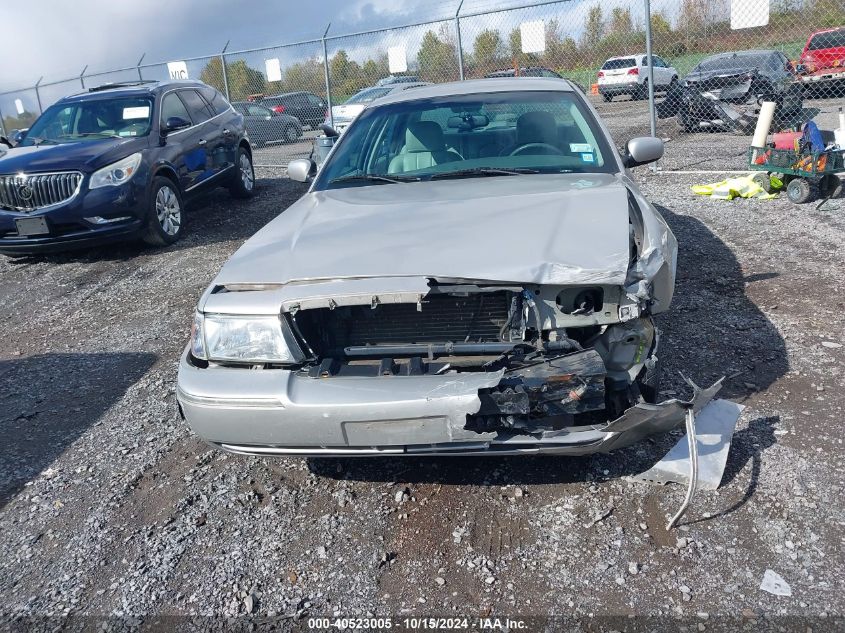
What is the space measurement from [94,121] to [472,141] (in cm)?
606

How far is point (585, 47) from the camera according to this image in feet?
39.9

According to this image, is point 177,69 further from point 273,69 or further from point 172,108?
point 172,108

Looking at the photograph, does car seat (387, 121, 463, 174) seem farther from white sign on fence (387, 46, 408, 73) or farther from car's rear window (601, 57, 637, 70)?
car's rear window (601, 57, 637, 70)

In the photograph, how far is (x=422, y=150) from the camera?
4.43 metres

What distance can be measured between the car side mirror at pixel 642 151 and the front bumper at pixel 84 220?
529cm

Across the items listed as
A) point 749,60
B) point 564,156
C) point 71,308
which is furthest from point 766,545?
point 749,60

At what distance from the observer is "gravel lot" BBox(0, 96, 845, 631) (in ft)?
8.28

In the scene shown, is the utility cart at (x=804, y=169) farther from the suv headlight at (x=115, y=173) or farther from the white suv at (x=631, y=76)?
the suv headlight at (x=115, y=173)

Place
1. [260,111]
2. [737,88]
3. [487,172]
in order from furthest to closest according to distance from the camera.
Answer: [260,111]
[737,88]
[487,172]

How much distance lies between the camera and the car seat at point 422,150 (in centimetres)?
433

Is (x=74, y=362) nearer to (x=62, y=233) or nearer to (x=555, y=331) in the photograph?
(x=62, y=233)

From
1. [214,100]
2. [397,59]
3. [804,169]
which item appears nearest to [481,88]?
[804,169]

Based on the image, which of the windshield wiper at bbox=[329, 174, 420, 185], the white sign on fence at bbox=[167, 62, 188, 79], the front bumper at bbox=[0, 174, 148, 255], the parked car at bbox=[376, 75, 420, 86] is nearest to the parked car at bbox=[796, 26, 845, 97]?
the parked car at bbox=[376, 75, 420, 86]

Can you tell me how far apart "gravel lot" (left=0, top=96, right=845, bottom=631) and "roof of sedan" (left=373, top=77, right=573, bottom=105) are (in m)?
1.74
